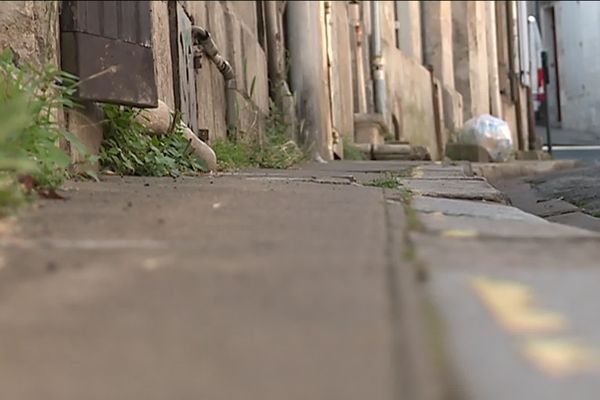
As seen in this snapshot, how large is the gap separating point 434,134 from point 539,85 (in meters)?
5.44

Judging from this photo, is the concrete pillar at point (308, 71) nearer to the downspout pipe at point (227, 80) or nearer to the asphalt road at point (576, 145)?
the downspout pipe at point (227, 80)

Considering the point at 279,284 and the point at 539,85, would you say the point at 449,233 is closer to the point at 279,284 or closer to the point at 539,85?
the point at 279,284

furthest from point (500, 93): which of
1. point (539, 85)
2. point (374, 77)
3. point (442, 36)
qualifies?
point (374, 77)

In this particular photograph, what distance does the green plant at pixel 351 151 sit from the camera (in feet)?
23.6

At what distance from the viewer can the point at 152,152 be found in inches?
123

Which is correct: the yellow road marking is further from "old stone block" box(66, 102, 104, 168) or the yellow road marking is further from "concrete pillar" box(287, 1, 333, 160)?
"concrete pillar" box(287, 1, 333, 160)

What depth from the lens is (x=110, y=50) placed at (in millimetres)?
2762

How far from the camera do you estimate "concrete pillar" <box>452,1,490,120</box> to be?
13.2m

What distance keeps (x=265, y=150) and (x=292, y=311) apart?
398cm

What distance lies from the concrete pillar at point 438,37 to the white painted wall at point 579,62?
5.63ft

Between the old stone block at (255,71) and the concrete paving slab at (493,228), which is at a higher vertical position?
the old stone block at (255,71)

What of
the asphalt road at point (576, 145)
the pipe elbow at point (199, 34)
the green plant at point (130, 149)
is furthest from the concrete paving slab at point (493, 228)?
the asphalt road at point (576, 145)

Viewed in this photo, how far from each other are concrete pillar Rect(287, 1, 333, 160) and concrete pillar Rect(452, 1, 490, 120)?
278 inches

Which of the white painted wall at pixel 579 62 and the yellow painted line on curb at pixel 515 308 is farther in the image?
the white painted wall at pixel 579 62
